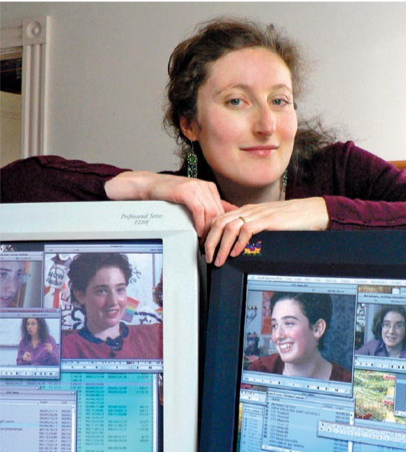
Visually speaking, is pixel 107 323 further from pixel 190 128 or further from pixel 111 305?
pixel 190 128

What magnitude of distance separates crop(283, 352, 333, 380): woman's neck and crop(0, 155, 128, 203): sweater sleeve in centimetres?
41

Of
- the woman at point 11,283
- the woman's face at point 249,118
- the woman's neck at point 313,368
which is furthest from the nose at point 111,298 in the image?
the woman's face at point 249,118

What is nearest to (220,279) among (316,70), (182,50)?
(182,50)

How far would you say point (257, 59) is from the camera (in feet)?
3.73

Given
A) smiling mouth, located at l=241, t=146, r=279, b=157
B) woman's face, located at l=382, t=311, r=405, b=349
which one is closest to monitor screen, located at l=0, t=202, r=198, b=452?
woman's face, located at l=382, t=311, r=405, b=349

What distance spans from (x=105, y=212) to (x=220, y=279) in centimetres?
16

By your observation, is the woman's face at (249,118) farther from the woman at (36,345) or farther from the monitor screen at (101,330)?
the woman at (36,345)

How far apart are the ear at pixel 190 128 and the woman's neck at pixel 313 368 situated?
0.69 meters

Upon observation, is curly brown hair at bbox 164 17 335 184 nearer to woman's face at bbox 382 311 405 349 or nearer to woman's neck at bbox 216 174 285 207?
woman's neck at bbox 216 174 285 207

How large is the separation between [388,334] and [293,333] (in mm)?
96

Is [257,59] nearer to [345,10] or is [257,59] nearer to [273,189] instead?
[273,189]

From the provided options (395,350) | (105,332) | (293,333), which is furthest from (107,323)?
(395,350)

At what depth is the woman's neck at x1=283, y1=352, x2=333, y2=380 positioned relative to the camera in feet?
1.95

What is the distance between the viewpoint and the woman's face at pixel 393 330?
57cm
